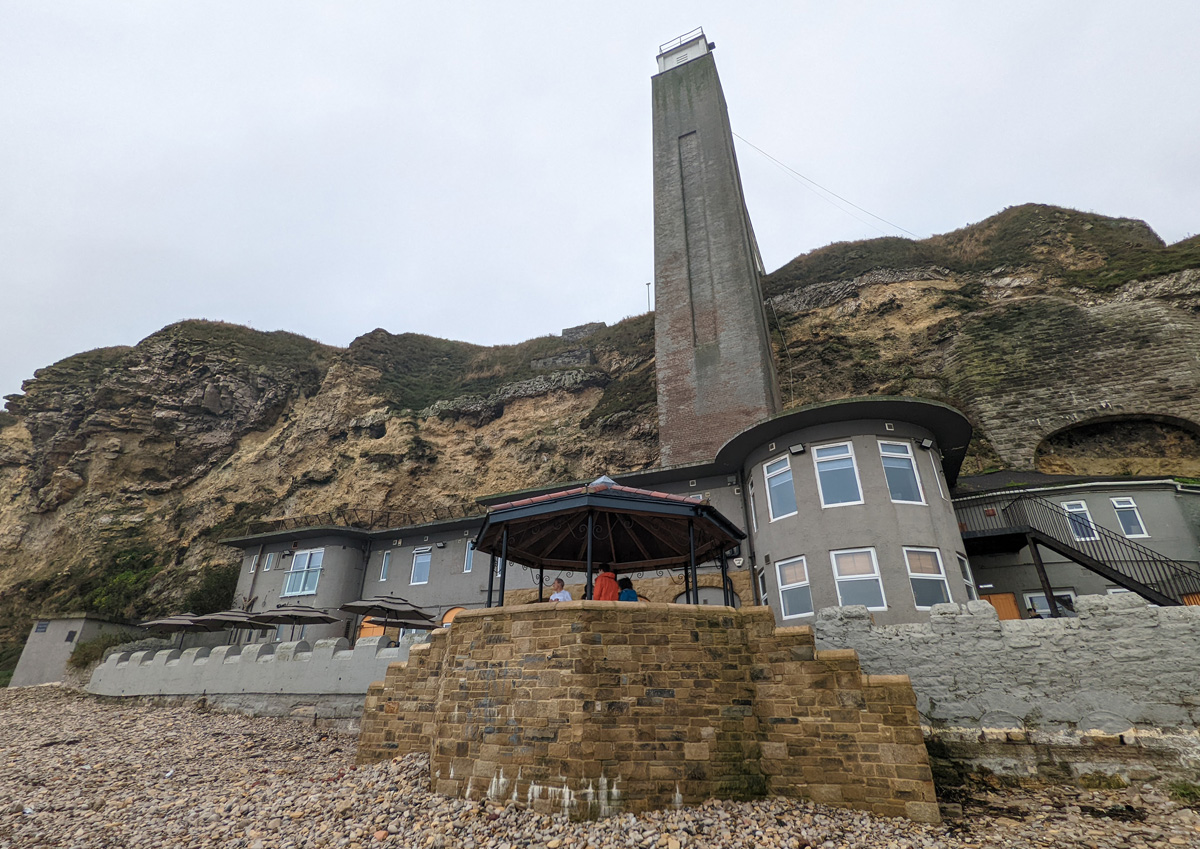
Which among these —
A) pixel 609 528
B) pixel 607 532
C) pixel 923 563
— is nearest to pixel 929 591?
pixel 923 563

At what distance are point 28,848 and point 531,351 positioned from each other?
4043cm

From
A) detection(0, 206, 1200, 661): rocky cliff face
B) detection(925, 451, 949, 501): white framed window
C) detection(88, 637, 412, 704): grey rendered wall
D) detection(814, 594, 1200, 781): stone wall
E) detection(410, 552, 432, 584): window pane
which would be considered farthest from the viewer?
detection(0, 206, 1200, 661): rocky cliff face

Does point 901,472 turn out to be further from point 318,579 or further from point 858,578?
point 318,579

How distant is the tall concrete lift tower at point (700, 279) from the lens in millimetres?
25266

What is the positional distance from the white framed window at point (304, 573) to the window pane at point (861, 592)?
22186 mm

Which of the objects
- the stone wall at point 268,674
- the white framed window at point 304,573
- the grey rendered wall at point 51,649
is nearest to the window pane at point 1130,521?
the stone wall at point 268,674

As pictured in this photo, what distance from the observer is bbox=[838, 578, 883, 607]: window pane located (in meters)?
12.9

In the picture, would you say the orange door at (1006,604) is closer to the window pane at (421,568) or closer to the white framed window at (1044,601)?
the white framed window at (1044,601)

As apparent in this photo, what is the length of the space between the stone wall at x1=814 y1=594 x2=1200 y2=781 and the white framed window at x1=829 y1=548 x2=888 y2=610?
274 centimetres

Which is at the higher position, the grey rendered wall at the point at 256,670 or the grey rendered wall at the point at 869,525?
the grey rendered wall at the point at 869,525

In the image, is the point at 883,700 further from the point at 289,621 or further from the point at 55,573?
the point at 55,573

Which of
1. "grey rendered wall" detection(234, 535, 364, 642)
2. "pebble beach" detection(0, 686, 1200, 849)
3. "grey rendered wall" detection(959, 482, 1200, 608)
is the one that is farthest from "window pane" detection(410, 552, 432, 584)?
"grey rendered wall" detection(959, 482, 1200, 608)

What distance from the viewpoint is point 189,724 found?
16.3 metres

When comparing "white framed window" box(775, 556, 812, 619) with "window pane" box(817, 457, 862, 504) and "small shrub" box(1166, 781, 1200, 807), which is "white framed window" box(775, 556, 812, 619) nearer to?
"window pane" box(817, 457, 862, 504)
